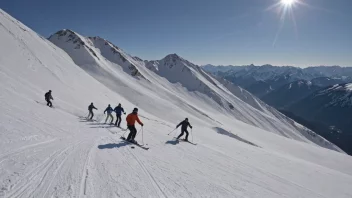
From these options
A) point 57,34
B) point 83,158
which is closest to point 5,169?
point 83,158

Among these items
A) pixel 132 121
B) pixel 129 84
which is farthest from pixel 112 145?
pixel 129 84

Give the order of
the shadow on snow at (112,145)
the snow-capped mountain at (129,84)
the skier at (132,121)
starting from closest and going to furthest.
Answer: the shadow on snow at (112,145) → the skier at (132,121) → the snow-capped mountain at (129,84)

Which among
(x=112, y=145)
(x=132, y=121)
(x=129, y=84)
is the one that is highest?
(x=129, y=84)

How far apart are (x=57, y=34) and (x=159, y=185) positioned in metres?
172

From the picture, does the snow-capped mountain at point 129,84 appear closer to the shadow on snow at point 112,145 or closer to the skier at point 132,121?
the skier at point 132,121

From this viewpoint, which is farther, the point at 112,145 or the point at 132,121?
the point at 132,121

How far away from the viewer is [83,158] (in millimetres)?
11289

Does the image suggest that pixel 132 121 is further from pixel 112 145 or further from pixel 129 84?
pixel 129 84

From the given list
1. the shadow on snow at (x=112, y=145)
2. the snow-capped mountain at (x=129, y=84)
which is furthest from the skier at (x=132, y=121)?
the snow-capped mountain at (x=129, y=84)

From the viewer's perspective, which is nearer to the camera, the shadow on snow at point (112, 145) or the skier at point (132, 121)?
the shadow on snow at point (112, 145)

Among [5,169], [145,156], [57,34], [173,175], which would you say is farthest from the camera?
[57,34]

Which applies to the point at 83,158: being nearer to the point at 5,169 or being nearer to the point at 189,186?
the point at 5,169

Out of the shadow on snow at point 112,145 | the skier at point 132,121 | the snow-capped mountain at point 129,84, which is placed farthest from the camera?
the snow-capped mountain at point 129,84

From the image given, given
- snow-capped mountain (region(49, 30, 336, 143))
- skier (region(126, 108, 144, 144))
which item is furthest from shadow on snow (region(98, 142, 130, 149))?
snow-capped mountain (region(49, 30, 336, 143))
